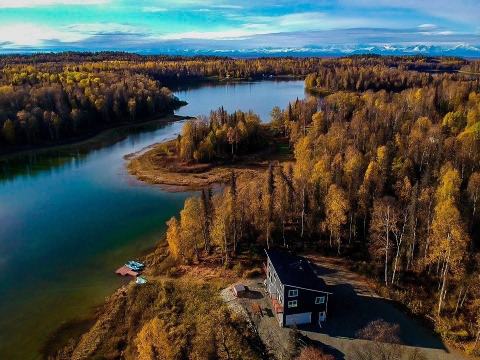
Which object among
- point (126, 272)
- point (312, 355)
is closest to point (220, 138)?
point (126, 272)

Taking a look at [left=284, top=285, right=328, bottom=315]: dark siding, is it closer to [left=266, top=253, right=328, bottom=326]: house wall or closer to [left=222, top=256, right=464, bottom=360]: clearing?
[left=266, top=253, right=328, bottom=326]: house wall

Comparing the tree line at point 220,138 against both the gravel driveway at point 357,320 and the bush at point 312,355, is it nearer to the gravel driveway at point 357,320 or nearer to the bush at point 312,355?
the gravel driveway at point 357,320

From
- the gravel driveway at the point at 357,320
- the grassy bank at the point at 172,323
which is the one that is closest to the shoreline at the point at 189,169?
the grassy bank at the point at 172,323

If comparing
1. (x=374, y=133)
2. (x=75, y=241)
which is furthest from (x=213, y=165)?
(x=75, y=241)

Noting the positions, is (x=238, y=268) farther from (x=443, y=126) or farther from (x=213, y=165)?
(x=443, y=126)

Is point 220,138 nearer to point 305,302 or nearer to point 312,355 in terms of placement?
point 305,302

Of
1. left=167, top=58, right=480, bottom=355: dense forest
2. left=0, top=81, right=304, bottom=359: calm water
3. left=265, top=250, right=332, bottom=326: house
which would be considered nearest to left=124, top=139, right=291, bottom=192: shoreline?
left=0, top=81, right=304, bottom=359: calm water
